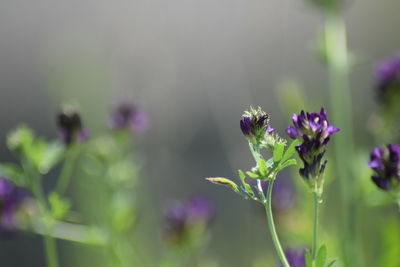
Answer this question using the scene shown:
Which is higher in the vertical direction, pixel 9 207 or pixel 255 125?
pixel 255 125

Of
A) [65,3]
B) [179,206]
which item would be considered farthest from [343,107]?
[65,3]

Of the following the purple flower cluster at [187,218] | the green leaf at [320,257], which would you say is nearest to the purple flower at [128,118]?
the purple flower cluster at [187,218]

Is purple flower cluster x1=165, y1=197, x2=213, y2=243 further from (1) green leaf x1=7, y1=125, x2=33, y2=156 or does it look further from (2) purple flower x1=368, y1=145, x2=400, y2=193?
(2) purple flower x1=368, y1=145, x2=400, y2=193

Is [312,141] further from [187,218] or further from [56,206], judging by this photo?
[187,218]

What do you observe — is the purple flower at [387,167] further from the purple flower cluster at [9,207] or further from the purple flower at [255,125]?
the purple flower cluster at [9,207]

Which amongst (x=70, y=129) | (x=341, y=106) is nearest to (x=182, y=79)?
(x=341, y=106)

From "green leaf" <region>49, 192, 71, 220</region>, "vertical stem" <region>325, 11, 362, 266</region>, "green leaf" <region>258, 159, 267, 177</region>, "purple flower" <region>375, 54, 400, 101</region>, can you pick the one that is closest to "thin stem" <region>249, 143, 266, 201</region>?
"green leaf" <region>258, 159, 267, 177</region>
